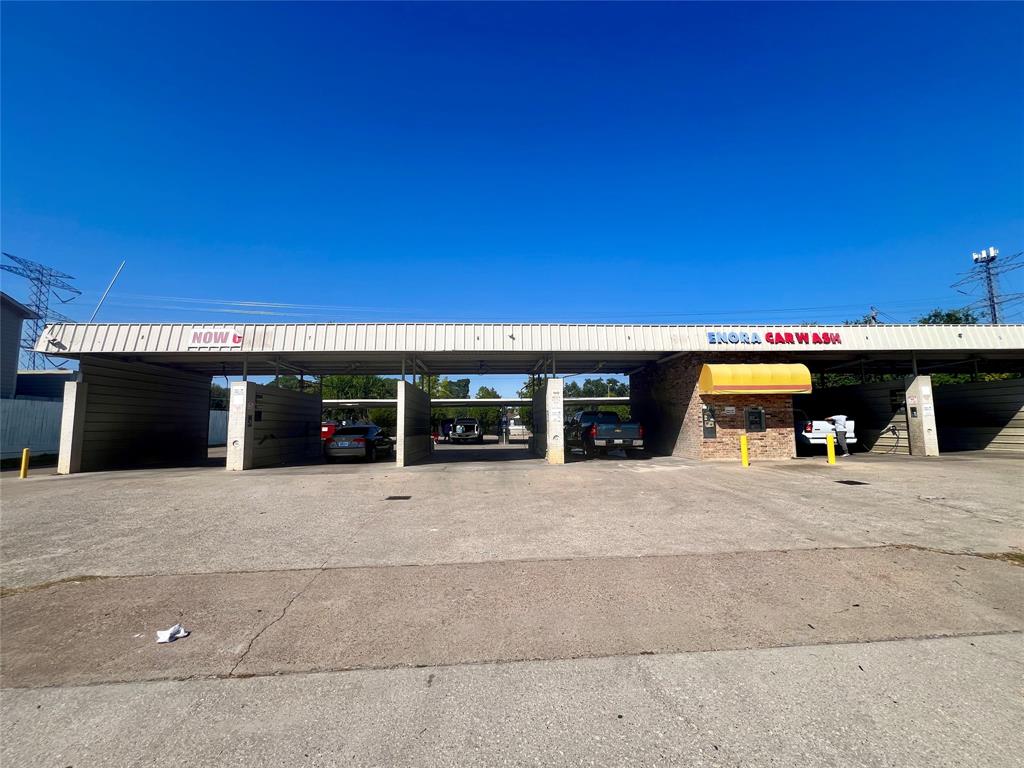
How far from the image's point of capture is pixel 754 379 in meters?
17.1

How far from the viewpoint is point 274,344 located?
55.4 feet

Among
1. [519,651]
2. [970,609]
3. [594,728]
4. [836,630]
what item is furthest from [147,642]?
[970,609]

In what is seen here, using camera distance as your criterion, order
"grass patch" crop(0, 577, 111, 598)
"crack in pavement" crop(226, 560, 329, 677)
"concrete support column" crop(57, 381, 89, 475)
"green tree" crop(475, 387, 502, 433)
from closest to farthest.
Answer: "crack in pavement" crop(226, 560, 329, 677) → "grass patch" crop(0, 577, 111, 598) → "concrete support column" crop(57, 381, 89, 475) → "green tree" crop(475, 387, 502, 433)

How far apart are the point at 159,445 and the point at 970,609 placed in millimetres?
23969

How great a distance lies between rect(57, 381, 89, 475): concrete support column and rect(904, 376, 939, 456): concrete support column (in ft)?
96.4

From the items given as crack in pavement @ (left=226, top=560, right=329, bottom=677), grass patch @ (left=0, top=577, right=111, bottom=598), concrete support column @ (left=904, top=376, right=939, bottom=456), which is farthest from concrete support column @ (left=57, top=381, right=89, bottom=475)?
concrete support column @ (left=904, top=376, right=939, bottom=456)

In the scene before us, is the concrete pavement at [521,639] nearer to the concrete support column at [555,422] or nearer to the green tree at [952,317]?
the concrete support column at [555,422]

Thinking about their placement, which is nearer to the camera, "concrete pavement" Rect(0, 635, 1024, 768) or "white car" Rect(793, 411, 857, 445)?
"concrete pavement" Rect(0, 635, 1024, 768)

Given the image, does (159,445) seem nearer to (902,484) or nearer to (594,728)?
(594,728)

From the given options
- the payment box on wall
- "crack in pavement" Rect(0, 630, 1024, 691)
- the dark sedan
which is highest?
the payment box on wall

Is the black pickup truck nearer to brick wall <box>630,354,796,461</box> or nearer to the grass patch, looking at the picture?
brick wall <box>630,354,796,461</box>

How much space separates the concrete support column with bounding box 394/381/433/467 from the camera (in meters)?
17.2

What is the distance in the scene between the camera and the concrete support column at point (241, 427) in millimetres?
16234

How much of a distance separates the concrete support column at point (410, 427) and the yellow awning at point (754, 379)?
10536 mm
